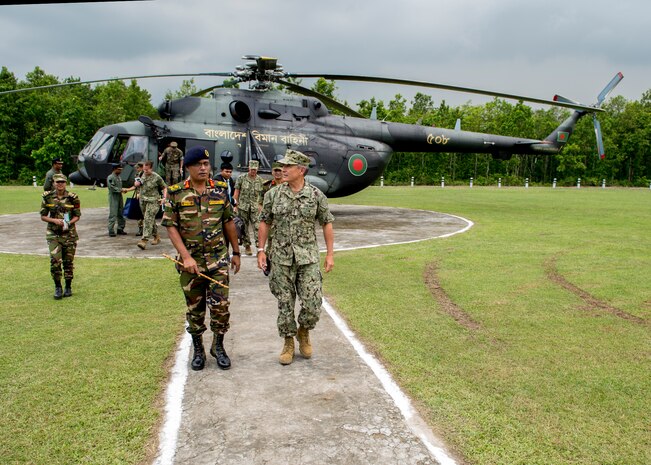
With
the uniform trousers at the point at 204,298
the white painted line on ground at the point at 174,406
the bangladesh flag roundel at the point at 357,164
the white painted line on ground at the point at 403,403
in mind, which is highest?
the bangladesh flag roundel at the point at 357,164

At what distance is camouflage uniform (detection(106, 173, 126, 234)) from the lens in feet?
40.2

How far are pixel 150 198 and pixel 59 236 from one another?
4203mm

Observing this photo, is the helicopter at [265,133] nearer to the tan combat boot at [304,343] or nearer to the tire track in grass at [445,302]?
the tire track in grass at [445,302]

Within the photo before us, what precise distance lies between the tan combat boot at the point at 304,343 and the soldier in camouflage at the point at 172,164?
9239 mm

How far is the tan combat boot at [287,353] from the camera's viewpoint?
15.4 feet

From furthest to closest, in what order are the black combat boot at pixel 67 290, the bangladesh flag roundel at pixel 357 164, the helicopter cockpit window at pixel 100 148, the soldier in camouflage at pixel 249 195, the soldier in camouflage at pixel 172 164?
the bangladesh flag roundel at pixel 357 164 → the helicopter cockpit window at pixel 100 148 → the soldier in camouflage at pixel 172 164 → the soldier in camouflage at pixel 249 195 → the black combat boot at pixel 67 290

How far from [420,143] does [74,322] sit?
14496 millimetres

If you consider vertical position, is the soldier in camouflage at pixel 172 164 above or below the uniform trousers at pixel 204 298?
above

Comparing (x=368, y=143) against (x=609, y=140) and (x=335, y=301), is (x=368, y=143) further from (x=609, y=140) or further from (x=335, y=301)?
(x=609, y=140)

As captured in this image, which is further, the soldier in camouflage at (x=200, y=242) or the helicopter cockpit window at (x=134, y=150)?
the helicopter cockpit window at (x=134, y=150)

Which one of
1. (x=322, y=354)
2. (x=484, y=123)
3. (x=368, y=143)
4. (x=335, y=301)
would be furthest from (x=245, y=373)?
(x=484, y=123)

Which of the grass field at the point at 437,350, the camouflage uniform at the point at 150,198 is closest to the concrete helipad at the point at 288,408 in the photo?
the grass field at the point at 437,350

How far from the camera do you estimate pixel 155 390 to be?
408 cm

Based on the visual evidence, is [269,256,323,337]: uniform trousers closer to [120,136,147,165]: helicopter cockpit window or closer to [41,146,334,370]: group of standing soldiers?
[41,146,334,370]: group of standing soldiers
